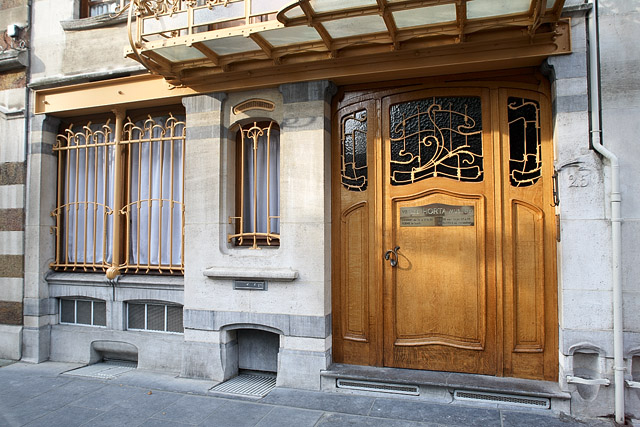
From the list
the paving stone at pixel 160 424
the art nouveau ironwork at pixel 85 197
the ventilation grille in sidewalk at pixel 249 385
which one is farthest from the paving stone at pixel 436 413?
the art nouveau ironwork at pixel 85 197

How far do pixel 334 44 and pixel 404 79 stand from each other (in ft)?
3.27

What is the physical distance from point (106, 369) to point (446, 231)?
5081 millimetres

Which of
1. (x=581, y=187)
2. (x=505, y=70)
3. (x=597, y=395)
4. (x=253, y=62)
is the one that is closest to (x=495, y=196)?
(x=581, y=187)

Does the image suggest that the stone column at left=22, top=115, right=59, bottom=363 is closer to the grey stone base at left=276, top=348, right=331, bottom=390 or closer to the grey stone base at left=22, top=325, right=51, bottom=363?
the grey stone base at left=22, top=325, right=51, bottom=363

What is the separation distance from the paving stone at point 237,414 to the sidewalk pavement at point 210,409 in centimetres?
1

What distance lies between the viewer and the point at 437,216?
5.57 meters

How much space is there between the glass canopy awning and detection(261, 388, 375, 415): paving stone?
3797 millimetres

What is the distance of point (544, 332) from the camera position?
5.19 metres

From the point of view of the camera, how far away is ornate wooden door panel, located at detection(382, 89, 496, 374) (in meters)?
5.42

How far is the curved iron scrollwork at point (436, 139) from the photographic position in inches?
217

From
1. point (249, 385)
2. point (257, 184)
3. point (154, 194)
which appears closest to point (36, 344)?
point (154, 194)

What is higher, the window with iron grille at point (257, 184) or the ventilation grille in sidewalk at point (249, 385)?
the window with iron grille at point (257, 184)

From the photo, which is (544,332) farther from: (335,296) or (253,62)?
(253,62)

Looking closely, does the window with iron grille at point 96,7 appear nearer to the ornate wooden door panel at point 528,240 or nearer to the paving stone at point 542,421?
the ornate wooden door panel at point 528,240
